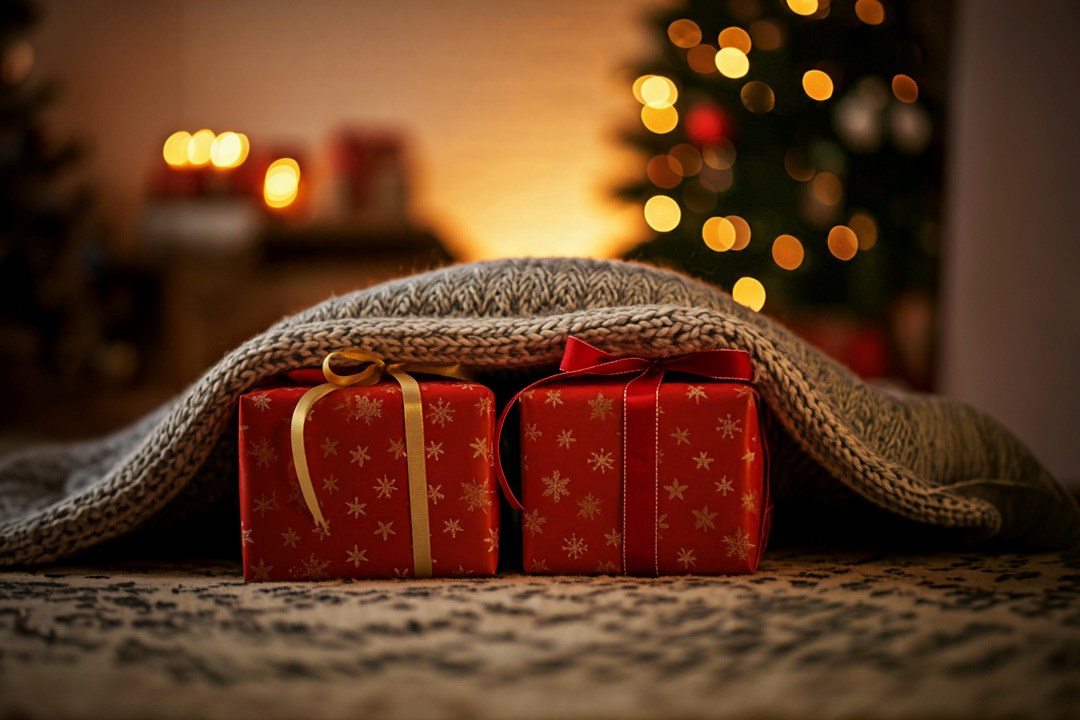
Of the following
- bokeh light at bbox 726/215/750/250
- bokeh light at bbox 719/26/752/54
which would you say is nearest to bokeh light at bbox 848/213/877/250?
bokeh light at bbox 726/215/750/250

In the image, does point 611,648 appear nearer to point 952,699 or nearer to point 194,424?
point 952,699

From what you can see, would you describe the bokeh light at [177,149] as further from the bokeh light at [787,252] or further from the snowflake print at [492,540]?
the snowflake print at [492,540]

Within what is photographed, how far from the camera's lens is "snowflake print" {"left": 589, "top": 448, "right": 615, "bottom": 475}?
739 millimetres

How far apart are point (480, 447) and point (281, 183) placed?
7.91 feet

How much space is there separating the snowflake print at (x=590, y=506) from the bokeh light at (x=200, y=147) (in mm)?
2564

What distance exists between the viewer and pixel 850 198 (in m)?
2.17

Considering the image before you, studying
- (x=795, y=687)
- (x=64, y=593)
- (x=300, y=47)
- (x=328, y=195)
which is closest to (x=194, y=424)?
(x=64, y=593)

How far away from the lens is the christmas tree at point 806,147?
2.12m

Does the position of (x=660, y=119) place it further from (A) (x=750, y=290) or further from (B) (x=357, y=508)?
(B) (x=357, y=508)

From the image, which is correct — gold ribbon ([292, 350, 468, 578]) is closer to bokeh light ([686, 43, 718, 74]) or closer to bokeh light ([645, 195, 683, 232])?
bokeh light ([645, 195, 683, 232])

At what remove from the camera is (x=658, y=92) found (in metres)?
2.36

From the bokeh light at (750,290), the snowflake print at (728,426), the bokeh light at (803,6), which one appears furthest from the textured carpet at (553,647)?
the bokeh light at (803,6)

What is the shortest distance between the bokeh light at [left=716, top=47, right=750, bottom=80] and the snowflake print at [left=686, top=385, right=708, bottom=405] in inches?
63.8

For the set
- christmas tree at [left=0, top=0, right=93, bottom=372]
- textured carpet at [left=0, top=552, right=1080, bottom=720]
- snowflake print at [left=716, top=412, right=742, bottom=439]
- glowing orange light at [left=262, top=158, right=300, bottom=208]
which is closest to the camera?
textured carpet at [left=0, top=552, right=1080, bottom=720]
